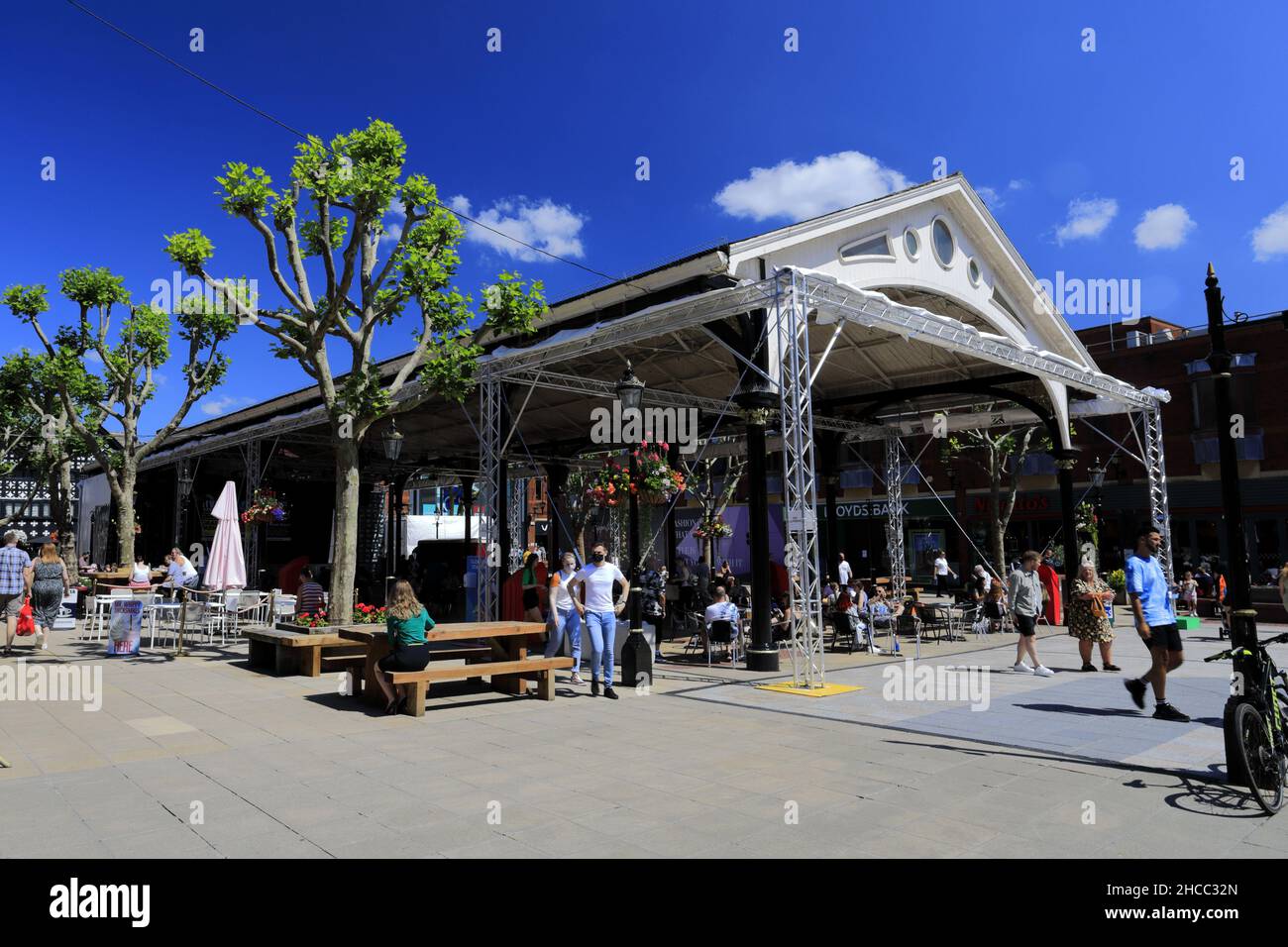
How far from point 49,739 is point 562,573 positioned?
5.72 m

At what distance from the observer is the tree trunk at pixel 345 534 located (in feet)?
37.0

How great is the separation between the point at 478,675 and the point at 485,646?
183cm

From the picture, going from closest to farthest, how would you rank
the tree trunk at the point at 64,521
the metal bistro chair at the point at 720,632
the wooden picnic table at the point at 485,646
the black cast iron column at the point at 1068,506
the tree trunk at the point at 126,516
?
the wooden picnic table at the point at 485,646
the metal bistro chair at the point at 720,632
the tree trunk at the point at 126,516
the black cast iron column at the point at 1068,506
the tree trunk at the point at 64,521

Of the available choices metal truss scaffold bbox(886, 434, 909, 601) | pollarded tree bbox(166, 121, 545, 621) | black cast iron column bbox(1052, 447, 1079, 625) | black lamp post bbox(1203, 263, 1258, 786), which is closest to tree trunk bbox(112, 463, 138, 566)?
pollarded tree bbox(166, 121, 545, 621)

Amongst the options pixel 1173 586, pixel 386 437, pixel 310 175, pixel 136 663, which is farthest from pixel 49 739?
pixel 1173 586

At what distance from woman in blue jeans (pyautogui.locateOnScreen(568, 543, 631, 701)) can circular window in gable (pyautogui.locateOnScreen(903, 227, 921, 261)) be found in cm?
837

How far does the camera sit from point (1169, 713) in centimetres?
754

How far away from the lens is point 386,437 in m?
15.8

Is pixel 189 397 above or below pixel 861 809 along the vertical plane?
above

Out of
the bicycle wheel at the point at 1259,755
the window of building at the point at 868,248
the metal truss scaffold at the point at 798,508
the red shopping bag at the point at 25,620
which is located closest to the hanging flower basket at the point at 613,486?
the metal truss scaffold at the point at 798,508

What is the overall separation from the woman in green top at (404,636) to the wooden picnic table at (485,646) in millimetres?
161

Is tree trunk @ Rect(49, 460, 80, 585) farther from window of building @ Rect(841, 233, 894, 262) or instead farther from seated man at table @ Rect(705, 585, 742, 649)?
window of building @ Rect(841, 233, 894, 262)

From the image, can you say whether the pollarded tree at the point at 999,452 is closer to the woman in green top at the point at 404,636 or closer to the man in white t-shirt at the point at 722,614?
the man in white t-shirt at the point at 722,614
